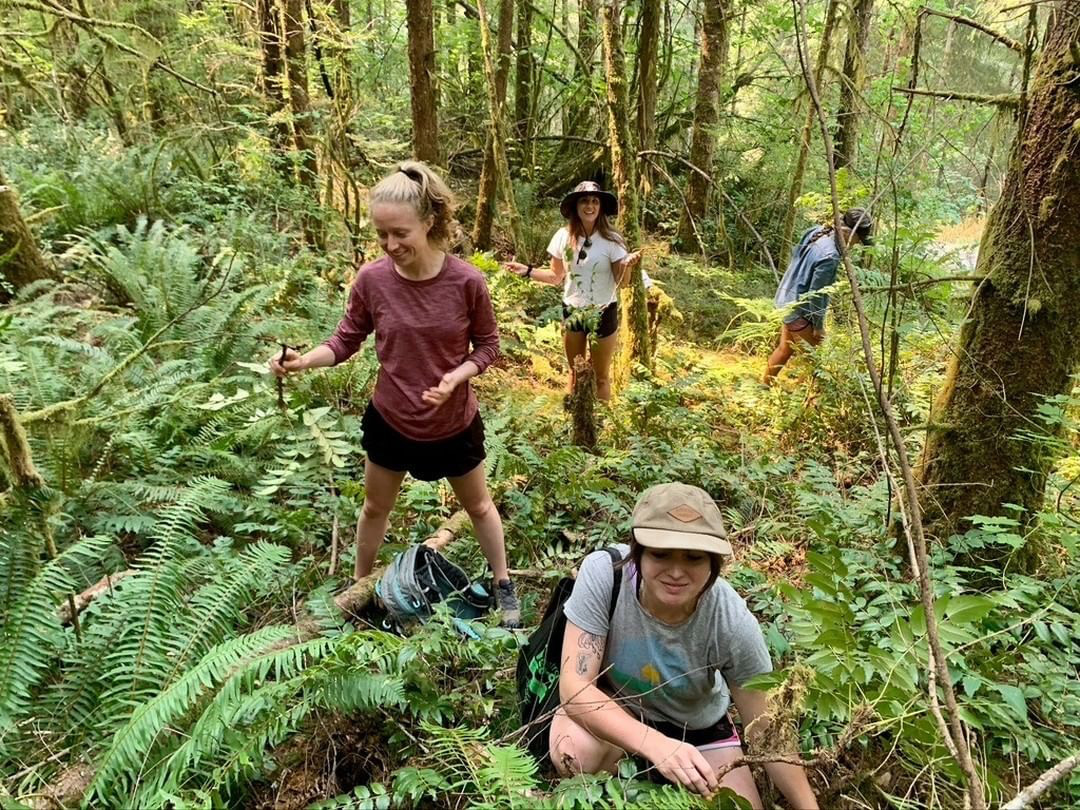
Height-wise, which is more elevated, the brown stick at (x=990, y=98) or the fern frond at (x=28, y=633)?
the brown stick at (x=990, y=98)

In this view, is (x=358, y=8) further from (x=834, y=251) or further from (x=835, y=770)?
(x=835, y=770)

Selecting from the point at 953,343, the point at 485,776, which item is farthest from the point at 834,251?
the point at 485,776

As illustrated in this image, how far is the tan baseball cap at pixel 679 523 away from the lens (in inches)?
78.9

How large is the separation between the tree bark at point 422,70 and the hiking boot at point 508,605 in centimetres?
569

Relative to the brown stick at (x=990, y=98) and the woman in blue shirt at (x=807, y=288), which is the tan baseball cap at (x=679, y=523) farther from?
the woman in blue shirt at (x=807, y=288)

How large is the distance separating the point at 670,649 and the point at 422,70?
662 centimetres

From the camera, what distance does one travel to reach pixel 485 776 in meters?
1.86

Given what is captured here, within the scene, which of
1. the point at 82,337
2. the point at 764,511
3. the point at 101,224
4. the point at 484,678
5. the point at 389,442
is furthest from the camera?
the point at 101,224

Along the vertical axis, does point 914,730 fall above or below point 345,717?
above

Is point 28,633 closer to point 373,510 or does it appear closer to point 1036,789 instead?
point 373,510

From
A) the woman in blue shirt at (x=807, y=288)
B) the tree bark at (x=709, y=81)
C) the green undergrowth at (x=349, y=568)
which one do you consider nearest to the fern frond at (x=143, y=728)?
the green undergrowth at (x=349, y=568)

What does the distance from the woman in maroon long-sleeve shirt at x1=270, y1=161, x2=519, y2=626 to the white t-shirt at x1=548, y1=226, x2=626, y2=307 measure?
7.95 ft

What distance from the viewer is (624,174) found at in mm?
5758

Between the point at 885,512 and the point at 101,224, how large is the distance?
7166 millimetres
